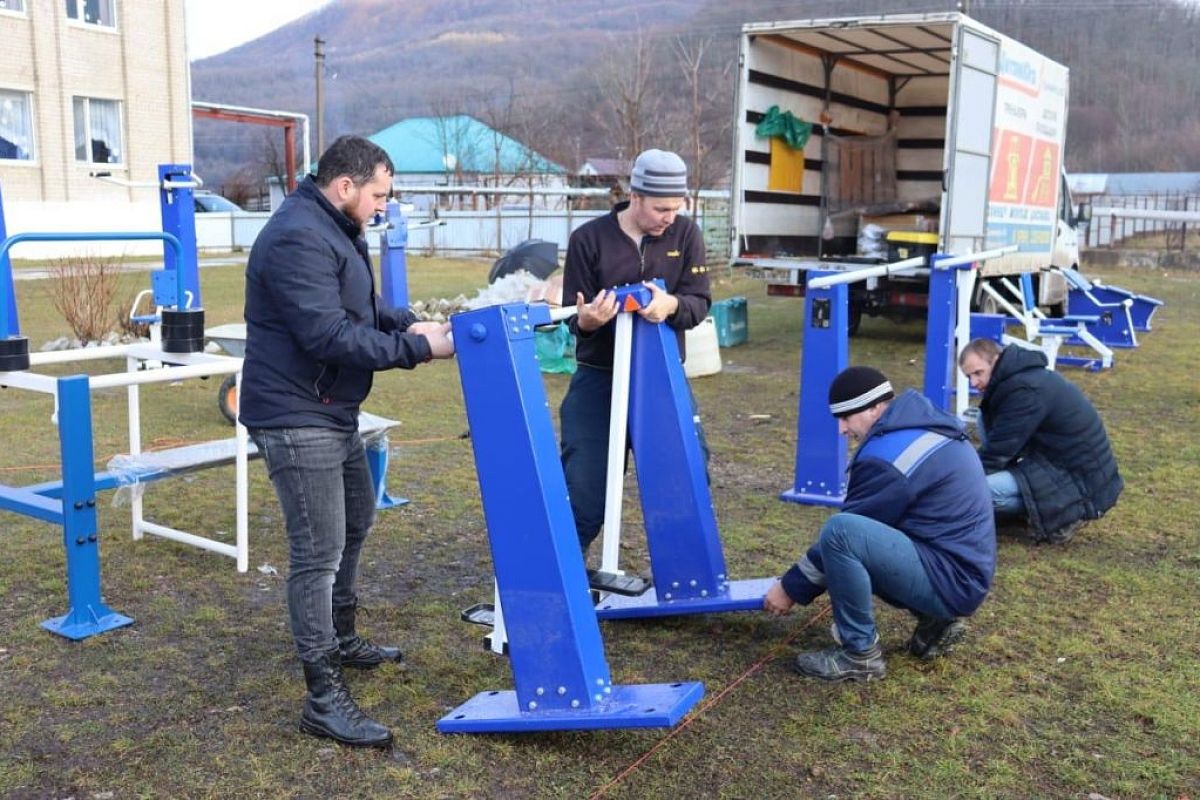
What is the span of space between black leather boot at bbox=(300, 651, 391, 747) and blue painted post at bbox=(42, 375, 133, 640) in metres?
1.34

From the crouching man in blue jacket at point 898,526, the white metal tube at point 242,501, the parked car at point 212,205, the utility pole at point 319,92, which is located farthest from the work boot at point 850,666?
the utility pole at point 319,92

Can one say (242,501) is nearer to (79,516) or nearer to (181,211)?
(79,516)

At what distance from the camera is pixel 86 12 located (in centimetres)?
2753

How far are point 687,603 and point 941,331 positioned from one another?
13.9 feet

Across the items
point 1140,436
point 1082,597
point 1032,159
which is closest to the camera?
point 1082,597

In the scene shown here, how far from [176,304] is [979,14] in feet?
194

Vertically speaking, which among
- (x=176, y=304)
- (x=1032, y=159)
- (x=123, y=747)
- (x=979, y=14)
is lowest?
(x=123, y=747)

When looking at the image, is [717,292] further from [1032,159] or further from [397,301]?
[397,301]

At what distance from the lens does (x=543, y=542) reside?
3.29 metres

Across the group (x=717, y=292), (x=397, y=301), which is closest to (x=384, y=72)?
(x=717, y=292)

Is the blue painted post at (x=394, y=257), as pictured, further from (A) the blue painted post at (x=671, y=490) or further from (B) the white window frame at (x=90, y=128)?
(B) the white window frame at (x=90, y=128)

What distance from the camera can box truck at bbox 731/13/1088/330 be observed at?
11633mm

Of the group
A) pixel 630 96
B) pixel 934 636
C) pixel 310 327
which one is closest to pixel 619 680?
pixel 934 636

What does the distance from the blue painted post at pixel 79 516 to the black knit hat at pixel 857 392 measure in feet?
8.96
